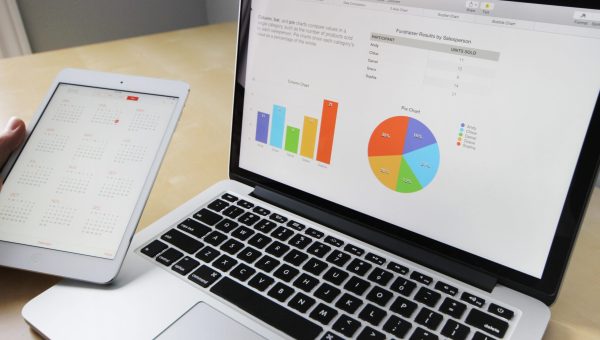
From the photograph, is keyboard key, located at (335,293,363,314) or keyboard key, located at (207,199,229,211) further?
keyboard key, located at (207,199,229,211)

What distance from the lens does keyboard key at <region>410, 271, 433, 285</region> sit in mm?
464

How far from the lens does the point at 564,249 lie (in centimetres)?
41

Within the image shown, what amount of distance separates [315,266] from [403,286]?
9 cm

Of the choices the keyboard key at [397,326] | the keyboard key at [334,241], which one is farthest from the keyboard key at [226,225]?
the keyboard key at [397,326]

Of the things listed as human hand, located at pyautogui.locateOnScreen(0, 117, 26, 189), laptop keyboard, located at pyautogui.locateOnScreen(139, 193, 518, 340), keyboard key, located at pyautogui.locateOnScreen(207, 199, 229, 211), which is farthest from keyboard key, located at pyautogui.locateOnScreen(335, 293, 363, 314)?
human hand, located at pyautogui.locateOnScreen(0, 117, 26, 189)

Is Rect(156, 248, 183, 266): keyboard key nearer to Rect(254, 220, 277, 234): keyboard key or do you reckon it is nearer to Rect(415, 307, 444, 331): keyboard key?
Rect(254, 220, 277, 234): keyboard key

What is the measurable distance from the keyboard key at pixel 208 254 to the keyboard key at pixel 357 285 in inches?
5.8

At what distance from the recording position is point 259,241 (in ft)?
1.70

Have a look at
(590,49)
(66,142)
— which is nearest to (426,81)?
(590,49)

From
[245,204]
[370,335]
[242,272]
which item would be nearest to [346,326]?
[370,335]

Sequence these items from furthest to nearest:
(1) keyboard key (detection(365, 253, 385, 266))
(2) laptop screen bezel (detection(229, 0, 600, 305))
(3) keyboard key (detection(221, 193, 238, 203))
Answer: (3) keyboard key (detection(221, 193, 238, 203)) → (1) keyboard key (detection(365, 253, 385, 266)) → (2) laptop screen bezel (detection(229, 0, 600, 305))

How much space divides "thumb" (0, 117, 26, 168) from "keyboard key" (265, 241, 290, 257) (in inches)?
13.1

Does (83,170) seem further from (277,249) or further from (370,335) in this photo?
(370,335)

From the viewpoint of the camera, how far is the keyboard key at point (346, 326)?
16.0 inches
